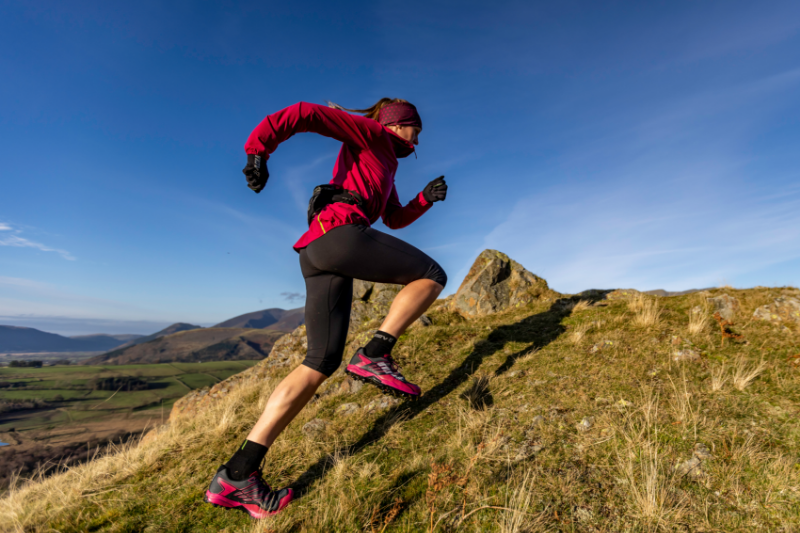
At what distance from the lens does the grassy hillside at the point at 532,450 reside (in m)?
1.94

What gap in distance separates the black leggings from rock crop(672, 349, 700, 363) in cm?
263

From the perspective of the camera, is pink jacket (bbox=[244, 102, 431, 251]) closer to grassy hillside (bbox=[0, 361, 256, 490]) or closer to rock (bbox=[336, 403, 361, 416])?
rock (bbox=[336, 403, 361, 416])

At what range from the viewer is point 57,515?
8.38 feet

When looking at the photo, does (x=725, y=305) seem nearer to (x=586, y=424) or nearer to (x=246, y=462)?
(x=586, y=424)

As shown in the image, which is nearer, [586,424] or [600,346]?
[586,424]

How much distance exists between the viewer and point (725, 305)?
4383 millimetres

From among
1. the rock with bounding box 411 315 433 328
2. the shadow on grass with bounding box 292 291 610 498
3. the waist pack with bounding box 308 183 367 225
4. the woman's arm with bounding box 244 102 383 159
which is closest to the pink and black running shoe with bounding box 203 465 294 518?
the shadow on grass with bounding box 292 291 610 498

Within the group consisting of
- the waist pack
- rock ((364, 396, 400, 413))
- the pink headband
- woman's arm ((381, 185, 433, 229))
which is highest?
the pink headband

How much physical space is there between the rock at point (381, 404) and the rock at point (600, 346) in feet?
7.11

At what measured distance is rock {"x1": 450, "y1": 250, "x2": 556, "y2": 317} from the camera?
7.13m

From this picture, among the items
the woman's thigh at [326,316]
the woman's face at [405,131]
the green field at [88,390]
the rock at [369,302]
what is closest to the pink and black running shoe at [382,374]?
the woman's thigh at [326,316]

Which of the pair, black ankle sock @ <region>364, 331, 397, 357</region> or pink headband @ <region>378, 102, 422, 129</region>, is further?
pink headband @ <region>378, 102, 422, 129</region>

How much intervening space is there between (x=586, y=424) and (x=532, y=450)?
503mm

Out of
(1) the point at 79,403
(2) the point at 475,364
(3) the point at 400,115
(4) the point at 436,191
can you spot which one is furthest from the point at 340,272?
(1) the point at 79,403
